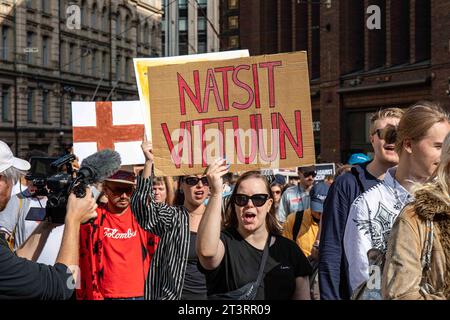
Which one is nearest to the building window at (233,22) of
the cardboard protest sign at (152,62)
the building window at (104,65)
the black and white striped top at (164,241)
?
the building window at (104,65)

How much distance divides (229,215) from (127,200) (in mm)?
1667

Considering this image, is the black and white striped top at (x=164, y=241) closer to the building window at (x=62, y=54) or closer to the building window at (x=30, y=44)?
the building window at (x=30, y=44)

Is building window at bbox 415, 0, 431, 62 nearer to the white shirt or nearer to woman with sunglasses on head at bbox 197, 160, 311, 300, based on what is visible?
woman with sunglasses on head at bbox 197, 160, 311, 300

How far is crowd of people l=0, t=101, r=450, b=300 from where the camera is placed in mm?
2811

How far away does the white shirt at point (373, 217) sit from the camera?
3988 millimetres

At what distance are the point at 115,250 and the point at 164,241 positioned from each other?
0.86 m

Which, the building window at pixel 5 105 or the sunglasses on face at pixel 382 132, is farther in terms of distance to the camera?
the building window at pixel 5 105

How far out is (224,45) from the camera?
3856 cm

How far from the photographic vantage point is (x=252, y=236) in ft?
14.2

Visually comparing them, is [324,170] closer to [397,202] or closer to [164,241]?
[164,241]

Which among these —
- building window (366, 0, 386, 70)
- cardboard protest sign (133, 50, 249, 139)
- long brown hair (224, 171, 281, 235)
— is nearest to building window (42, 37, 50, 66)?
building window (366, 0, 386, 70)

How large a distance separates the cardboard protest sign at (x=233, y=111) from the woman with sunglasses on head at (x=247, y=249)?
0.87 feet

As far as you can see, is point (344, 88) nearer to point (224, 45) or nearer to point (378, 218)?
point (224, 45)
